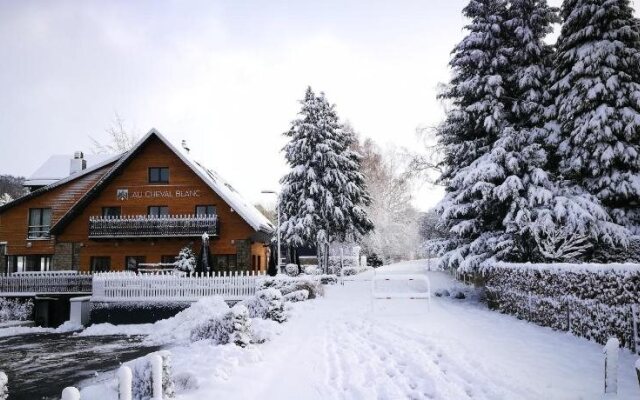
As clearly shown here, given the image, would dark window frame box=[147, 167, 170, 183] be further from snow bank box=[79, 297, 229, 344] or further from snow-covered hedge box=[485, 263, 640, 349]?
snow-covered hedge box=[485, 263, 640, 349]

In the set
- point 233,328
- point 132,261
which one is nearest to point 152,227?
point 132,261

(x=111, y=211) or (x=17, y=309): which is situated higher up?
(x=111, y=211)

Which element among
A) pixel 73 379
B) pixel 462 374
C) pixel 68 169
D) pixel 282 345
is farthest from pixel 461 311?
pixel 68 169

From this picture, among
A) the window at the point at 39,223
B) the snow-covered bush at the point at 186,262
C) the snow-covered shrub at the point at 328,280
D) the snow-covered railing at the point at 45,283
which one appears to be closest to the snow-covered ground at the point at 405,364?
the snow-covered bush at the point at 186,262

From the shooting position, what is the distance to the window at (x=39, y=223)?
30469mm

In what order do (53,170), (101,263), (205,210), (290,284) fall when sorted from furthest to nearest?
(53,170) → (101,263) → (205,210) → (290,284)

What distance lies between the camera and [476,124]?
19.6 meters

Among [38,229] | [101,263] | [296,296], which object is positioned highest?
[38,229]

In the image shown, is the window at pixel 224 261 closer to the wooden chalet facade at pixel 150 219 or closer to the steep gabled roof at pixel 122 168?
the wooden chalet facade at pixel 150 219

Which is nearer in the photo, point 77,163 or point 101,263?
point 101,263

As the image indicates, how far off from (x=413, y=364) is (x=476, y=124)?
14.0 m

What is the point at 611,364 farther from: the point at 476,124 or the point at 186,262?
the point at 186,262

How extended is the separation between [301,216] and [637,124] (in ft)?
69.0

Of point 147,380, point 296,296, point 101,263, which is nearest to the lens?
point 147,380
